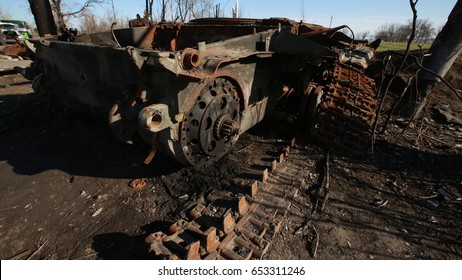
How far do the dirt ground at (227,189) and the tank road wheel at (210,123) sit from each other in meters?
0.41

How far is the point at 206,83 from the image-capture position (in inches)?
116

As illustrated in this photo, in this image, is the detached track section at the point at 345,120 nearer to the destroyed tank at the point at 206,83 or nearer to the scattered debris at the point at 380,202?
the destroyed tank at the point at 206,83

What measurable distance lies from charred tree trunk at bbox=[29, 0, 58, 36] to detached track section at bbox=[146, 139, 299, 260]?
7.18m

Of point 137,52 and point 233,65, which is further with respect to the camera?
point 233,65

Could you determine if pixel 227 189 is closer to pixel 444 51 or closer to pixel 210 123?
pixel 210 123

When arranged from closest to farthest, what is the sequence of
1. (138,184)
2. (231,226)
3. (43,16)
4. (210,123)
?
(231,226)
(210,123)
(138,184)
(43,16)

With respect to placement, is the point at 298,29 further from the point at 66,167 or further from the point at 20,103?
the point at 20,103

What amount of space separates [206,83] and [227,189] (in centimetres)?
134

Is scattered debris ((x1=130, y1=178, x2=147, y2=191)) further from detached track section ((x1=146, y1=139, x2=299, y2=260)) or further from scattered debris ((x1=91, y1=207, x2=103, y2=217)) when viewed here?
detached track section ((x1=146, y1=139, x2=299, y2=260))

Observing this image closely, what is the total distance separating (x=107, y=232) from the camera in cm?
279

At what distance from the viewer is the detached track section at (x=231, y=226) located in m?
2.33

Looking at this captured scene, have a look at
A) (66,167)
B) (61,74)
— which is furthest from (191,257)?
(61,74)

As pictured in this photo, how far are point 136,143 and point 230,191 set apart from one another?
6.74 ft

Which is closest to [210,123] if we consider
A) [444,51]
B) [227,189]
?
[227,189]
